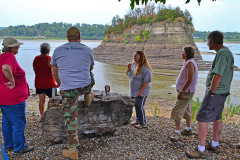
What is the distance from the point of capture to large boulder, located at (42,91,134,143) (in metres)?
4.12

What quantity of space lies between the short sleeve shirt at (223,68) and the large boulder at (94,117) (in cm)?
174

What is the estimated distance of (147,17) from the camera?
59.3 m

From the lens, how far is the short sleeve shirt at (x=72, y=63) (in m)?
3.20

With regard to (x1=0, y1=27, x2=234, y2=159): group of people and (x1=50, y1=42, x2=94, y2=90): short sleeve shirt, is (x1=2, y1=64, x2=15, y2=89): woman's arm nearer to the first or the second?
(x1=0, y1=27, x2=234, y2=159): group of people

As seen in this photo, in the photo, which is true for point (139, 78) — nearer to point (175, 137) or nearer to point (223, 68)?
point (175, 137)

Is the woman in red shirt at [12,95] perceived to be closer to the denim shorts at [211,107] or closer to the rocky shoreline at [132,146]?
the rocky shoreline at [132,146]

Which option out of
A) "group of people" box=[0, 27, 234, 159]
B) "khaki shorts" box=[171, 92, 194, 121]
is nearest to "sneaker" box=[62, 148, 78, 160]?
"group of people" box=[0, 27, 234, 159]

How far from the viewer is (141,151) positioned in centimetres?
389

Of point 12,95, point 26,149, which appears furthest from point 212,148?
point 12,95

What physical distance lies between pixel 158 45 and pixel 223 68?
50.9 m

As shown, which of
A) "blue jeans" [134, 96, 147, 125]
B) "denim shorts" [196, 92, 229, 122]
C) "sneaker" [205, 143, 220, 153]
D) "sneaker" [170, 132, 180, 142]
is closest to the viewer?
"denim shorts" [196, 92, 229, 122]

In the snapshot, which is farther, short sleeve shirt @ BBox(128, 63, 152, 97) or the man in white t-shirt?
short sleeve shirt @ BBox(128, 63, 152, 97)

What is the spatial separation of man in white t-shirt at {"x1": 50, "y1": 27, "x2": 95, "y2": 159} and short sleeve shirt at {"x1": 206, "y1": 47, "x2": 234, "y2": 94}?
194 cm

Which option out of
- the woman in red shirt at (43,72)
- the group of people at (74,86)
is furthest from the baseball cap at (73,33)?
the woman in red shirt at (43,72)
